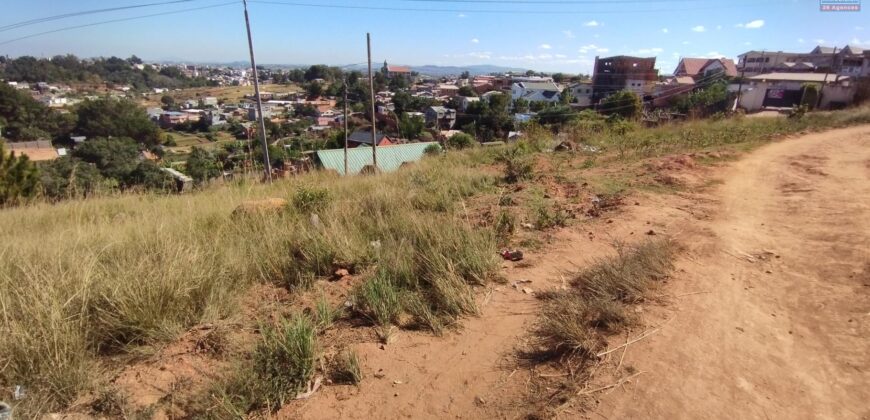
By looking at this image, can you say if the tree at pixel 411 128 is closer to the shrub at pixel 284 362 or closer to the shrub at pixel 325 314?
the shrub at pixel 325 314

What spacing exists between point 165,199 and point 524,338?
5605 millimetres

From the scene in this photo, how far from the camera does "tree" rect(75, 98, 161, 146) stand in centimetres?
4244

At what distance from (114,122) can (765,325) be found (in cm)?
5522

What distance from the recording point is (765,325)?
2598 millimetres

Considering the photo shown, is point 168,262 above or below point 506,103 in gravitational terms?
above

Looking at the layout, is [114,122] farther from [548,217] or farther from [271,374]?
[271,374]

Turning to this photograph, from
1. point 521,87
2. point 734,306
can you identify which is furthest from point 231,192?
point 521,87

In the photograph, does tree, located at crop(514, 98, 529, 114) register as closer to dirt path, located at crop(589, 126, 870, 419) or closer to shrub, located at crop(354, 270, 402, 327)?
dirt path, located at crop(589, 126, 870, 419)

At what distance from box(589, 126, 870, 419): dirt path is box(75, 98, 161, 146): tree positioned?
51.7 m

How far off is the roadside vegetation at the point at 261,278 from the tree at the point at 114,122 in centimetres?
4681

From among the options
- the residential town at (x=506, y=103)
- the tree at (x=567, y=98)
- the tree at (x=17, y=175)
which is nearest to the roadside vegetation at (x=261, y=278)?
the residential town at (x=506, y=103)

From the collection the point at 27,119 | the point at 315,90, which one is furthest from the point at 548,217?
the point at 315,90

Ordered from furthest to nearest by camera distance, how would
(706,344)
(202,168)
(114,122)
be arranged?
1. (114,122)
2. (202,168)
3. (706,344)

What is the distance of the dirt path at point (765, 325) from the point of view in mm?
1956
